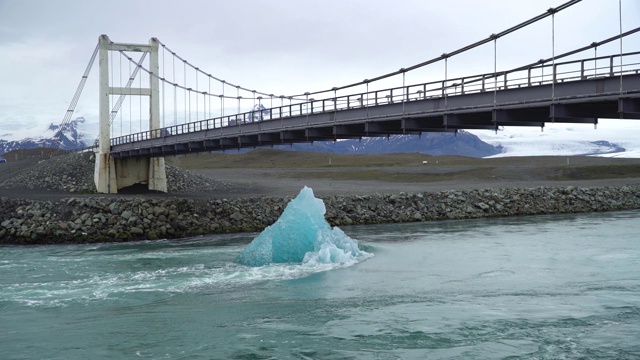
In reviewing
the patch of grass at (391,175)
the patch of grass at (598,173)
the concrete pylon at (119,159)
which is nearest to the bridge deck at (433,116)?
the concrete pylon at (119,159)

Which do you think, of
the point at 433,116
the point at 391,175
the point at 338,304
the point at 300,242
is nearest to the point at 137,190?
the point at 433,116

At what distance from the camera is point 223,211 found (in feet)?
132

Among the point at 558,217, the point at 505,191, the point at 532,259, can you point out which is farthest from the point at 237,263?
the point at 505,191

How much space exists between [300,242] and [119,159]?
32.6 m

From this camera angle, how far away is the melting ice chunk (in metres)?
24.2

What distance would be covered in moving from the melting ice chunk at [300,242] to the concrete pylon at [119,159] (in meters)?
29.1

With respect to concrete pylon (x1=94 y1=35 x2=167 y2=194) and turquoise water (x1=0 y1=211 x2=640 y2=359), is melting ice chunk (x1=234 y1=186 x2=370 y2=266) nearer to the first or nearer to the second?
turquoise water (x1=0 y1=211 x2=640 y2=359)

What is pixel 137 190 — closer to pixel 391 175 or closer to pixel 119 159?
pixel 119 159

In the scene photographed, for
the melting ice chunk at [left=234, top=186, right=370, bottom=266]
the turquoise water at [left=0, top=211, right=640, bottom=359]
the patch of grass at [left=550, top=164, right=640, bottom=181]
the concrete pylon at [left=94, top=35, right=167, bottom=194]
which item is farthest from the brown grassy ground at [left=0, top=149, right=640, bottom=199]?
the turquoise water at [left=0, top=211, right=640, bottom=359]

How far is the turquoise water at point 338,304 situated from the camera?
533 inches

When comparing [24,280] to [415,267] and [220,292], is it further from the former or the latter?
[415,267]

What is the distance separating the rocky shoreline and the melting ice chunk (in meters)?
13.0

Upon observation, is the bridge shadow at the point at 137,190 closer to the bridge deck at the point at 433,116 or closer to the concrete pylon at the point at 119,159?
the concrete pylon at the point at 119,159

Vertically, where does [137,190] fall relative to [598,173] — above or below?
below
